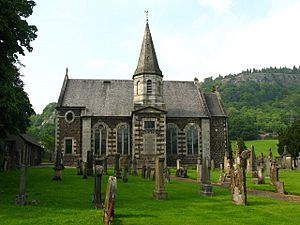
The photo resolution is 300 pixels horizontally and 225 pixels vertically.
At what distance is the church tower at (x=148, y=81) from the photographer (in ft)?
146

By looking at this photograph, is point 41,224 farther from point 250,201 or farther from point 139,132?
point 139,132

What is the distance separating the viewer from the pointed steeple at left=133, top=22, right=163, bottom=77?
44.6 m

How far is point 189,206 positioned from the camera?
15.0 meters

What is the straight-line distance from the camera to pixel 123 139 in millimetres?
46219

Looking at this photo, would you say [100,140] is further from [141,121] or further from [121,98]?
Answer: [121,98]

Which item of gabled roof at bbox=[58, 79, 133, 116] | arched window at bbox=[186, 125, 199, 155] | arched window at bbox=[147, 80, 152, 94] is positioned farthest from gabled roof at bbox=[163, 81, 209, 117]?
gabled roof at bbox=[58, 79, 133, 116]

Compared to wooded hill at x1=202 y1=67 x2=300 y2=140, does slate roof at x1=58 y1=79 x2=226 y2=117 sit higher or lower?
lower

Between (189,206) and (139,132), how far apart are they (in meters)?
29.2

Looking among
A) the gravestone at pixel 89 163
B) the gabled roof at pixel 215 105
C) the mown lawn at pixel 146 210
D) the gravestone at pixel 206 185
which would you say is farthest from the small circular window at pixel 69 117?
the gravestone at pixel 206 185

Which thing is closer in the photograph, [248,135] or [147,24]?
[147,24]

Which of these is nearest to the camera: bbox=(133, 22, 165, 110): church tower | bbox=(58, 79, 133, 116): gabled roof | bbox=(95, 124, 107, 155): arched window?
bbox=(133, 22, 165, 110): church tower

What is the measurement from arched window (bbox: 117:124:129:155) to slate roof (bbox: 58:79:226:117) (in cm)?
166

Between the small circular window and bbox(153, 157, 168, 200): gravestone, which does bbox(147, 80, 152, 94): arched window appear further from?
bbox(153, 157, 168, 200): gravestone

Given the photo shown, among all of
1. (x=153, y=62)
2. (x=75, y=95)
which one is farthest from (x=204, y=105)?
(x=75, y=95)
